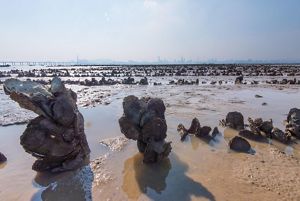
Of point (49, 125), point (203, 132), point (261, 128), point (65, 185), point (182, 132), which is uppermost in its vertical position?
point (49, 125)

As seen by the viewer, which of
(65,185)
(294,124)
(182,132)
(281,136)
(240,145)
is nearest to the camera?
(65,185)

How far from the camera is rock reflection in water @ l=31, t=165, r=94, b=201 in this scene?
6891 millimetres

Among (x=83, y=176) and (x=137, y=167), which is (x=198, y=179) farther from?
(x=83, y=176)

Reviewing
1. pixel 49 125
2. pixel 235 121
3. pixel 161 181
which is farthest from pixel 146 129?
pixel 235 121

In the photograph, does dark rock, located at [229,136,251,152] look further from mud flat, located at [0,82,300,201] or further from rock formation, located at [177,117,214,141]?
rock formation, located at [177,117,214,141]

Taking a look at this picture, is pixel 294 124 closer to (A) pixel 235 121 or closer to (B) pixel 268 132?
(B) pixel 268 132

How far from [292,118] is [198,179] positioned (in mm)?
5889

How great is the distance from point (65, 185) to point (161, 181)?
222 cm

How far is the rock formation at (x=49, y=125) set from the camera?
Answer: 784 cm

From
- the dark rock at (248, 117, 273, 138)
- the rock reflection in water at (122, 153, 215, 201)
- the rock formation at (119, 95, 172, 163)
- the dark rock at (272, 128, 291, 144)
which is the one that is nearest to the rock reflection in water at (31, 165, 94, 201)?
the rock reflection in water at (122, 153, 215, 201)

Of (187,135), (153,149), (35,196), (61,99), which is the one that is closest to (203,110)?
(187,135)

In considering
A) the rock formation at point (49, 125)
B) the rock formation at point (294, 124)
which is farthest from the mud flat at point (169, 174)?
the rock formation at point (294, 124)

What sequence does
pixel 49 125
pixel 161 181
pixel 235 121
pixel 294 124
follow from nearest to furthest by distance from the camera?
pixel 161 181, pixel 49 125, pixel 294 124, pixel 235 121

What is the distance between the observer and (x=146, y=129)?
8.96 meters
